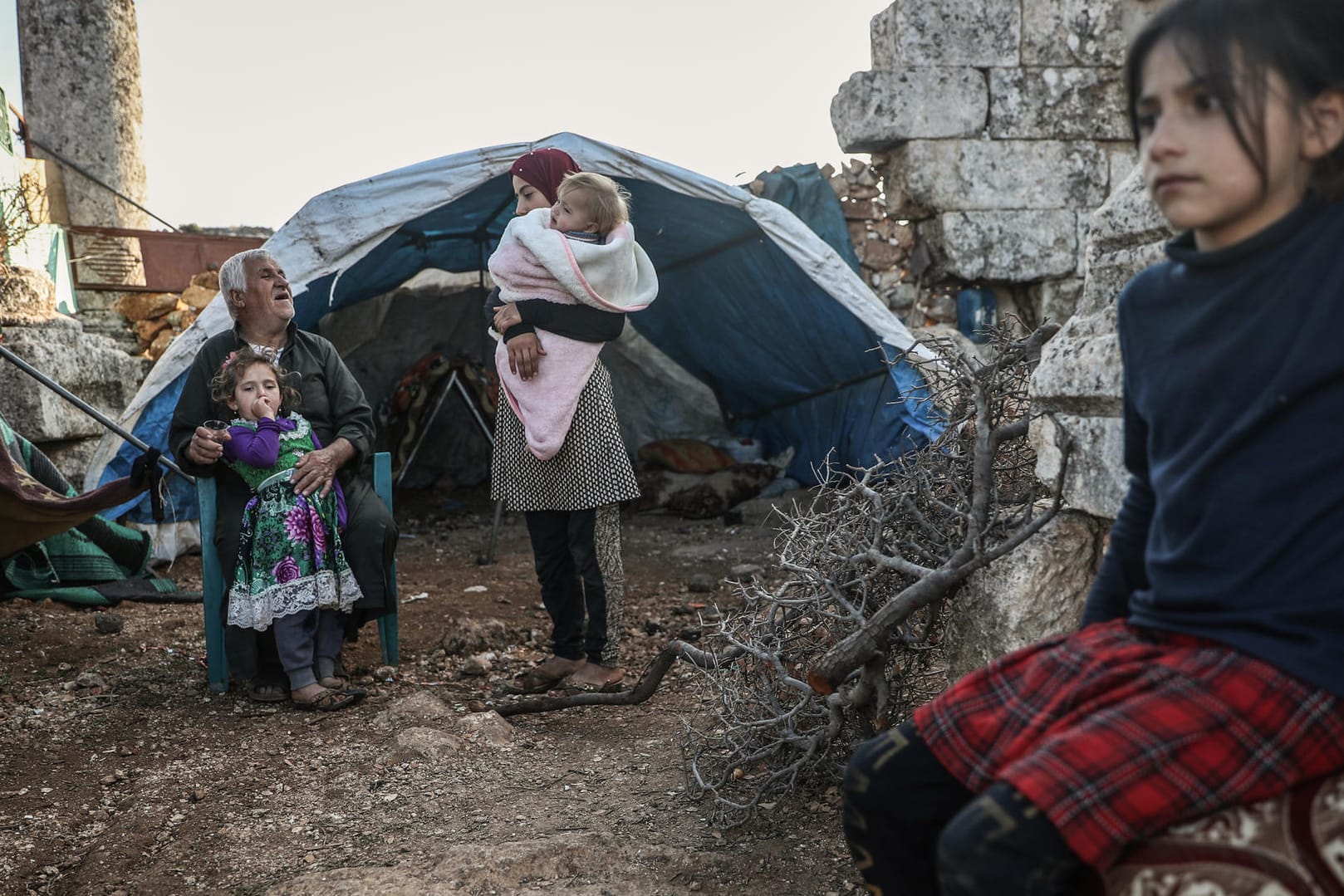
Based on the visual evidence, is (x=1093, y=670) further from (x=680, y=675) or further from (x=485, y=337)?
(x=485, y=337)

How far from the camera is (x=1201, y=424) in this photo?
4.04ft

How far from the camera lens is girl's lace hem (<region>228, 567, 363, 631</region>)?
3537mm

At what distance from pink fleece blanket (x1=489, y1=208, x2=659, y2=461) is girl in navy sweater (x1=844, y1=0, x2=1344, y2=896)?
7.49 feet

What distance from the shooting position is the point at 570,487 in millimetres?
3471

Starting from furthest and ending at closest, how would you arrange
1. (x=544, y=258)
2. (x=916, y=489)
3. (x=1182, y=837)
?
(x=544, y=258)
(x=916, y=489)
(x=1182, y=837)

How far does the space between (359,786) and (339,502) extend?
1.25m

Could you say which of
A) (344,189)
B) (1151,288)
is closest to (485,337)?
(344,189)

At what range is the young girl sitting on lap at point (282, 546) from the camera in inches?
139

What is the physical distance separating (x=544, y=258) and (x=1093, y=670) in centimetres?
251

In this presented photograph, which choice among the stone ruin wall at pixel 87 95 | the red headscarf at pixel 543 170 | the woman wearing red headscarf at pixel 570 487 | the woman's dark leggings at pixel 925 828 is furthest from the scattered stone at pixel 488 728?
the stone ruin wall at pixel 87 95

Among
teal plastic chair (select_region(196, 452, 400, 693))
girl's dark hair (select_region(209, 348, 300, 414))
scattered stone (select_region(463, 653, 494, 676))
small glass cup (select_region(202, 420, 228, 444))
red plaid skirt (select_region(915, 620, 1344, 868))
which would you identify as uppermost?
girl's dark hair (select_region(209, 348, 300, 414))

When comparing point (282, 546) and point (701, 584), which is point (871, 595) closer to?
point (282, 546)

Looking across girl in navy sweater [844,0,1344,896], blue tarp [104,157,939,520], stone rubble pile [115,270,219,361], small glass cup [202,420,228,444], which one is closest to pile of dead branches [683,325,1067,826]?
girl in navy sweater [844,0,1344,896]

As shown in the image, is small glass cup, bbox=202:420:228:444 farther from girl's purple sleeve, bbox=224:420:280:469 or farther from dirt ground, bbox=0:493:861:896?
dirt ground, bbox=0:493:861:896
